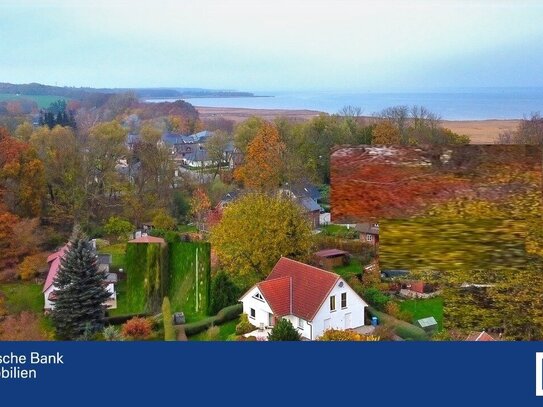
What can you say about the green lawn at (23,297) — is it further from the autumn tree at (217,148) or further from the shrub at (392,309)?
the shrub at (392,309)

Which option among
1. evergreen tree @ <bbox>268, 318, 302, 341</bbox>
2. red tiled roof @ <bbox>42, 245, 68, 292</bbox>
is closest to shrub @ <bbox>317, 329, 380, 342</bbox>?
evergreen tree @ <bbox>268, 318, 302, 341</bbox>

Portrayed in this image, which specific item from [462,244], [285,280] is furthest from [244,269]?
[462,244]

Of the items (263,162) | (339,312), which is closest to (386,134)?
(263,162)

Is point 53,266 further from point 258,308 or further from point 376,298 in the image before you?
point 376,298

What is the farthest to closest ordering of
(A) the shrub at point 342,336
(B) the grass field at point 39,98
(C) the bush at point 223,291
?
(B) the grass field at point 39,98 < (C) the bush at point 223,291 < (A) the shrub at point 342,336

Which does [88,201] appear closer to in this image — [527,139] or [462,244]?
[462,244]

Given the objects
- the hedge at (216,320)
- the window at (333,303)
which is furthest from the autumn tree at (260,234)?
the window at (333,303)

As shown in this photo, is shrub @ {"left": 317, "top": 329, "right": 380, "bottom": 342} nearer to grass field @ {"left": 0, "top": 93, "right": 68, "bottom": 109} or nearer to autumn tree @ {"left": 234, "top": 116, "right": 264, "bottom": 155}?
autumn tree @ {"left": 234, "top": 116, "right": 264, "bottom": 155}
